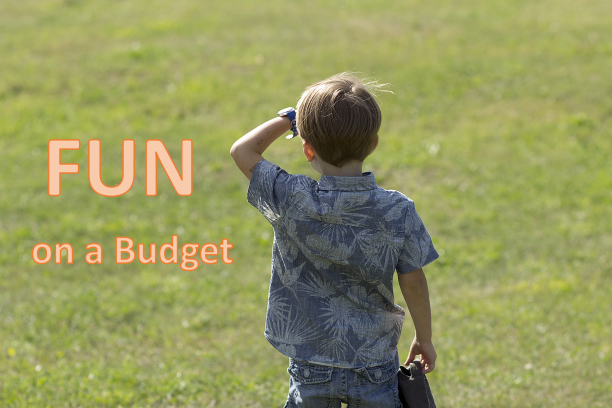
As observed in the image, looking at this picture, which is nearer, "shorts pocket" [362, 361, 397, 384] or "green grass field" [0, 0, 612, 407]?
"shorts pocket" [362, 361, 397, 384]

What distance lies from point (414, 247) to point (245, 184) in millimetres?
6844

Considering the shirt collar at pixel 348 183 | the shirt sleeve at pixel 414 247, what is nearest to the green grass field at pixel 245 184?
the shirt sleeve at pixel 414 247

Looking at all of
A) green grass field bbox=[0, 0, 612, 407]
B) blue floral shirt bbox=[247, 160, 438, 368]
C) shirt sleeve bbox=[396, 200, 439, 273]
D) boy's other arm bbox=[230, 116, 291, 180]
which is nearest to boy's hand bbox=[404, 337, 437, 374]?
blue floral shirt bbox=[247, 160, 438, 368]

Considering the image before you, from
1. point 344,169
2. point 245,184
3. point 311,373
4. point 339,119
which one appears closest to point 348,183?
point 344,169

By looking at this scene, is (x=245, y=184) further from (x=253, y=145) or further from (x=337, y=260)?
(x=337, y=260)

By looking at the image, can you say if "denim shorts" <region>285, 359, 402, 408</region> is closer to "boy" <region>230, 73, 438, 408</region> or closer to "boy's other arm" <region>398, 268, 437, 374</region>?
"boy" <region>230, 73, 438, 408</region>

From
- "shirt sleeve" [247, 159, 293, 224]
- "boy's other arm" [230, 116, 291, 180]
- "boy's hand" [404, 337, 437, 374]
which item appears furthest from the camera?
"boy's hand" [404, 337, 437, 374]

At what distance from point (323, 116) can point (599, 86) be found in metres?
10.4

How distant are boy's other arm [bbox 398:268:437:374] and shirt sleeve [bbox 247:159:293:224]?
552mm

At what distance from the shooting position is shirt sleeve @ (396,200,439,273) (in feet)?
8.47

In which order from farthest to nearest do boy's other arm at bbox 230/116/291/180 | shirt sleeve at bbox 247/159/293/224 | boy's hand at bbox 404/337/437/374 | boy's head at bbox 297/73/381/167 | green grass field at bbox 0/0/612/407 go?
green grass field at bbox 0/0/612/407 → boy's hand at bbox 404/337/437/374 → boy's other arm at bbox 230/116/291/180 → shirt sleeve at bbox 247/159/293/224 → boy's head at bbox 297/73/381/167

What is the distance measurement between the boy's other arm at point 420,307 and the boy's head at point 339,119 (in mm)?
525

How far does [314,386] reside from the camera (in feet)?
8.98

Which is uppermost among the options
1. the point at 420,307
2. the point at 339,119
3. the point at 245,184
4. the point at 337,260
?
the point at 339,119
